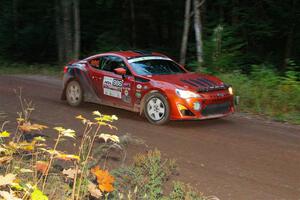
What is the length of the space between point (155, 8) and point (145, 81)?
20130 mm

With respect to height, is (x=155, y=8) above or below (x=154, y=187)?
above

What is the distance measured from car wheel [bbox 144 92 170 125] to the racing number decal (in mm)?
864

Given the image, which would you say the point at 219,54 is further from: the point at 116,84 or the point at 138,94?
the point at 138,94

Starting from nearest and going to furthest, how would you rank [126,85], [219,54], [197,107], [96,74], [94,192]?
1. [94,192]
2. [197,107]
3. [126,85]
4. [96,74]
5. [219,54]

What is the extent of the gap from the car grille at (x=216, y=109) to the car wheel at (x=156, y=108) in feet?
2.55

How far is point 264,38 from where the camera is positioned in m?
24.5

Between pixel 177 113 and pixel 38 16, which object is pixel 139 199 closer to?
pixel 177 113

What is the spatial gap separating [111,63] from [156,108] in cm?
193

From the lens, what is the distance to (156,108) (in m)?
10.4

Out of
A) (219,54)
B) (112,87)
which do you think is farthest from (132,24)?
(112,87)

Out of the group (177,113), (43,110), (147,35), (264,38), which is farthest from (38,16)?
(177,113)

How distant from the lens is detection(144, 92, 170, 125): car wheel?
10.2m

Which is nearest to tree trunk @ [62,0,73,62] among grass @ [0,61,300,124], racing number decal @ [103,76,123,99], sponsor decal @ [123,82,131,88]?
grass @ [0,61,300,124]

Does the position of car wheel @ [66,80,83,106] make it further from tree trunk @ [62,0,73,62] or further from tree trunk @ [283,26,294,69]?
tree trunk @ [283,26,294,69]
